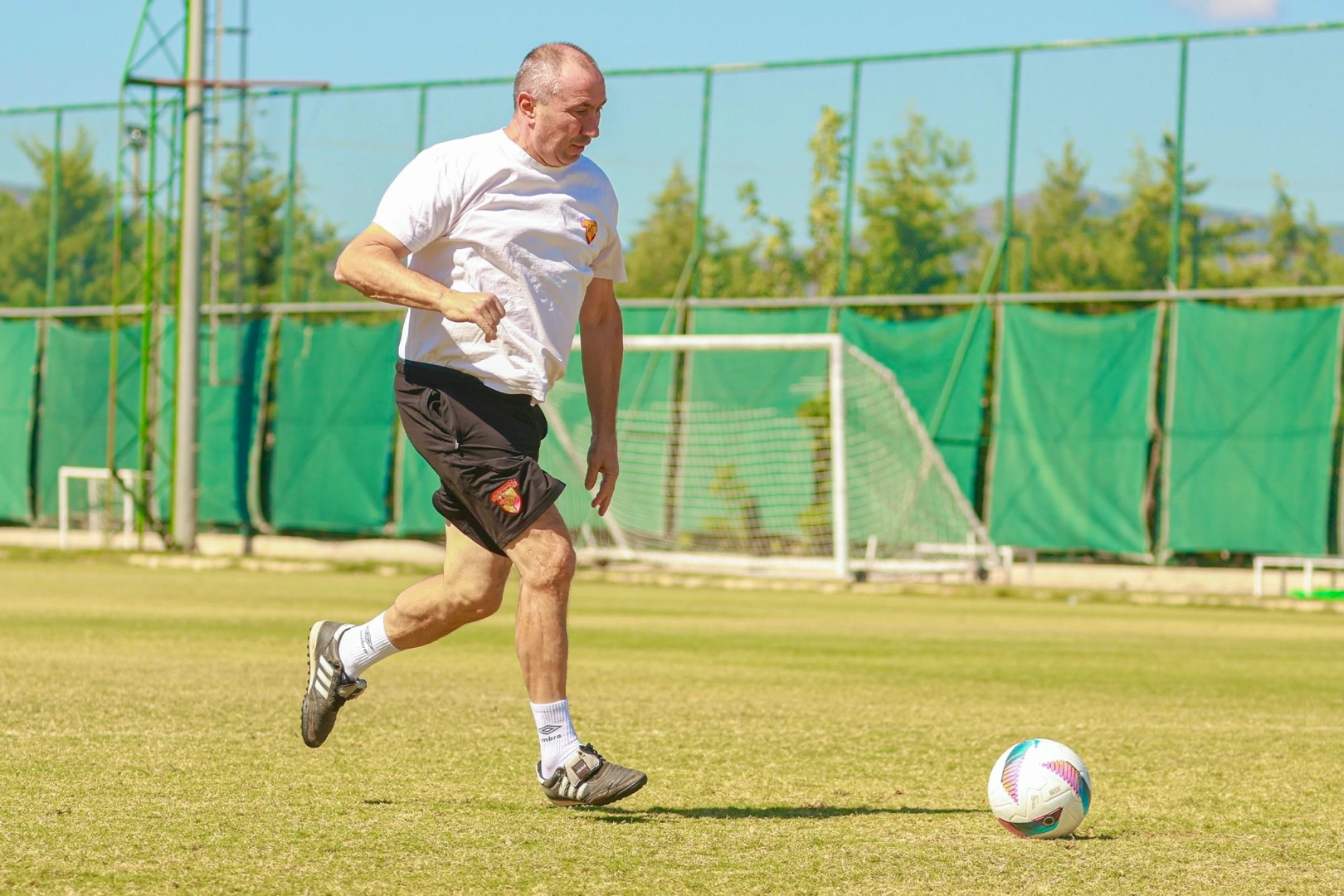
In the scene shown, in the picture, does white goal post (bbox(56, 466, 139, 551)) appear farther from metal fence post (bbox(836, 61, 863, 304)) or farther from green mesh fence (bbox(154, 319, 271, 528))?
metal fence post (bbox(836, 61, 863, 304))

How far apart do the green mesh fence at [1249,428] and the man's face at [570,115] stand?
1864 cm

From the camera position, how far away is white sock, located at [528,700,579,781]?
4949mm

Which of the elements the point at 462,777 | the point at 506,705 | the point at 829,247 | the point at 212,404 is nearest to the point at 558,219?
the point at 462,777

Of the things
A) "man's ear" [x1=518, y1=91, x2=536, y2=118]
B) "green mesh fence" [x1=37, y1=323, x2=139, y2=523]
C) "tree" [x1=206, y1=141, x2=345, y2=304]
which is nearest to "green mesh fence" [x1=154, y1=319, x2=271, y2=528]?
"green mesh fence" [x1=37, y1=323, x2=139, y2=523]

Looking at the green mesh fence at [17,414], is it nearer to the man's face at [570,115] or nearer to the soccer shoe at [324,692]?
the soccer shoe at [324,692]

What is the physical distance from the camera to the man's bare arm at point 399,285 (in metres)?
4.85

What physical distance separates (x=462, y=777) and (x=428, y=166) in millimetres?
1759

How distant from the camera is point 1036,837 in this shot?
186 inches

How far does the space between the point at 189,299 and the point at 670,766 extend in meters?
23.0

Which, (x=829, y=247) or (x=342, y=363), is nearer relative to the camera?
(x=829, y=247)

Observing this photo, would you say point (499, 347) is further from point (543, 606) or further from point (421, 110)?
point (421, 110)

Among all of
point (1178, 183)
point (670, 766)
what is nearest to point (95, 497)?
point (1178, 183)

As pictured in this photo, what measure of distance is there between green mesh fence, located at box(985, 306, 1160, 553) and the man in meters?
18.9

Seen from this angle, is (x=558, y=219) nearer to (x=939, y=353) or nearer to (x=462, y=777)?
(x=462, y=777)
